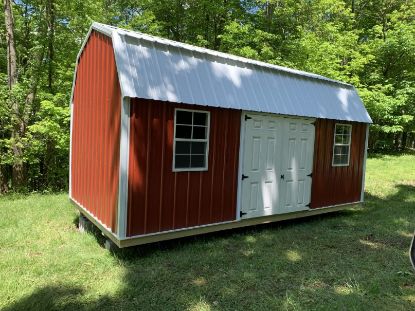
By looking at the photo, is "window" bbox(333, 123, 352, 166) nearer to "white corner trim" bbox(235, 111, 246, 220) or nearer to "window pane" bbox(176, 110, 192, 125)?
"white corner trim" bbox(235, 111, 246, 220)

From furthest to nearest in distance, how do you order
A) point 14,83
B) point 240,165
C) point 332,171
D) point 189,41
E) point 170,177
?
1. point 189,41
2. point 14,83
3. point 332,171
4. point 240,165
5. point 170,177

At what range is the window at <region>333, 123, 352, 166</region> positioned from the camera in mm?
8625

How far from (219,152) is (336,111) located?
12.1 ft

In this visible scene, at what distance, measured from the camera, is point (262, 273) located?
513cm

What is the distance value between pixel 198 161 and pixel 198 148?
9.2 inches

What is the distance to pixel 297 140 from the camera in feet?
25.3

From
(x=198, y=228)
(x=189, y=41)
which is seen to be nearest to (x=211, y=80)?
(x=198, y=228)

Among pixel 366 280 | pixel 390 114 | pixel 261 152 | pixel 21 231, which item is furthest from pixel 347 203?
pixel 390 114

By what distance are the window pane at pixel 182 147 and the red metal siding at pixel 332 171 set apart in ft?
11.8

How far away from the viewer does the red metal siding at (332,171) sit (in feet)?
27.0

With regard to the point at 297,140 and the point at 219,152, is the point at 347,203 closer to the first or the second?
the point at 297,140

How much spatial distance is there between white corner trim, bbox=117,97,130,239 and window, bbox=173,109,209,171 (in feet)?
2.88

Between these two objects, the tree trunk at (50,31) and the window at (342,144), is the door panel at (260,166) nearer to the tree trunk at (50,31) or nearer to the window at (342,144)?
the window at (342,144)

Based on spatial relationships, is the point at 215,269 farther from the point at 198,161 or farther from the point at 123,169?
the point at 123,169
